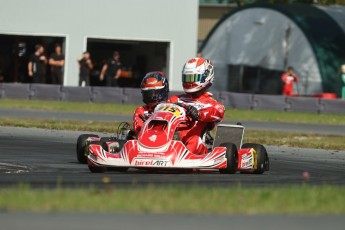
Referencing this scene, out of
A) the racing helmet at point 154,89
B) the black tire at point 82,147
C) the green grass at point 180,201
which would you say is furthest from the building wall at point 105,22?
the green grass at point 180,201

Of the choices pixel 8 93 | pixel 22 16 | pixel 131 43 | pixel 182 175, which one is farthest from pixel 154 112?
pixel 131 43

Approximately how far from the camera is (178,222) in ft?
25.3

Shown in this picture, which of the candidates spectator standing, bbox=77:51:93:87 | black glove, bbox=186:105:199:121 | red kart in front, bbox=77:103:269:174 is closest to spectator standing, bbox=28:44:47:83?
spectator standing, bbox=77:51:93:87

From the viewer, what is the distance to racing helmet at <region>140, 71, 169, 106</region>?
14.5m

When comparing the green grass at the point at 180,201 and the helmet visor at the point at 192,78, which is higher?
the helmet visor at the point at 192,78

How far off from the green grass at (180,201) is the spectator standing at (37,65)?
1008 inches

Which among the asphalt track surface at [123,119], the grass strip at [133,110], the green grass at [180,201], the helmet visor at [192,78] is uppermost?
the helmet visor at [192,78]

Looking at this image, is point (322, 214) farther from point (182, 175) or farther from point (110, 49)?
point (110, 49)

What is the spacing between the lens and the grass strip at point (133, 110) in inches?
1126

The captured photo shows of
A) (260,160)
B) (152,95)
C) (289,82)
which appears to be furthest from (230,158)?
(289,82)

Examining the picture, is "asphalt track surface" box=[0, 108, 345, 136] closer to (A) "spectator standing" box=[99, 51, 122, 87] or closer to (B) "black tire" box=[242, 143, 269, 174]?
(A) "spectator standing" box=[99, 51, 122, 87]

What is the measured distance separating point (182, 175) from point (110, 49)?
27.8 m

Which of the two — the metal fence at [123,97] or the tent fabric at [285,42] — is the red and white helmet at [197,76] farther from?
the tent fabric at [285,42]

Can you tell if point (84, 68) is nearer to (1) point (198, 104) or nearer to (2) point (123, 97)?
(2) point (123, 97)
